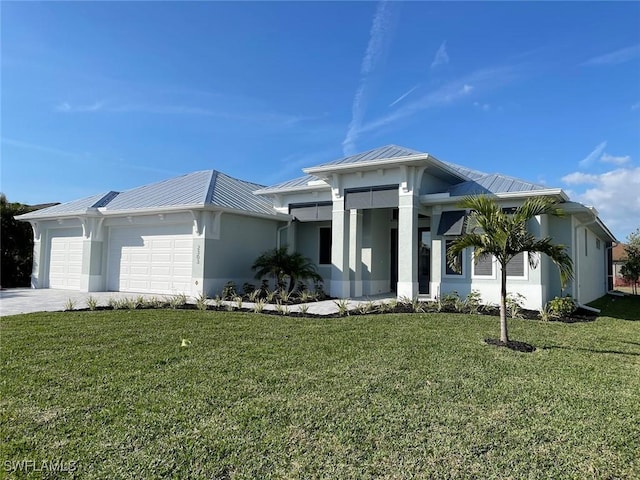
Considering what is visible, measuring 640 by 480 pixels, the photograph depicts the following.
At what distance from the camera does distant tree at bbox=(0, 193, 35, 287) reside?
21.0 m

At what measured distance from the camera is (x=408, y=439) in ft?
12.3

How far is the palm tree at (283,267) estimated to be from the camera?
50.5ft

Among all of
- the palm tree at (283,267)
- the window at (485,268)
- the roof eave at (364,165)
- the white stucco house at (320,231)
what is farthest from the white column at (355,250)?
the window at (485,268)

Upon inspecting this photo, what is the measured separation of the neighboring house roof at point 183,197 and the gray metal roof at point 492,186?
794cm

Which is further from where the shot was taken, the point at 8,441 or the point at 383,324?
the point at 383,324

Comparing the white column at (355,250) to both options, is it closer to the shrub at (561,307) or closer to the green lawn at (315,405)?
the shrub at (561,307)

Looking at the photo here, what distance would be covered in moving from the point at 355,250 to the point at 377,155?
3.84 metres

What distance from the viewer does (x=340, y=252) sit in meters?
15.3

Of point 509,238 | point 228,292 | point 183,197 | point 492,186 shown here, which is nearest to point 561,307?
point 492,186

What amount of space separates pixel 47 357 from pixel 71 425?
295 centimetres

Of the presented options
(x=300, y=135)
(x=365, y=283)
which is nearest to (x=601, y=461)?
(x=365, y=283)

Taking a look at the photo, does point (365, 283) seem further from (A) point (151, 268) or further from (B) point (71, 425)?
(B) point (71, 425)

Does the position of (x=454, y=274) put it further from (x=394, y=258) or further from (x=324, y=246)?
(x=324, y=246)

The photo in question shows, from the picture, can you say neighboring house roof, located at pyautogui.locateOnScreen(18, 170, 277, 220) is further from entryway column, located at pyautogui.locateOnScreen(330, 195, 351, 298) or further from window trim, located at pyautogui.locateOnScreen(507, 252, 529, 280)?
window trim, located at pyautogui.locateOnScreen(507, 252, 529, 280)
